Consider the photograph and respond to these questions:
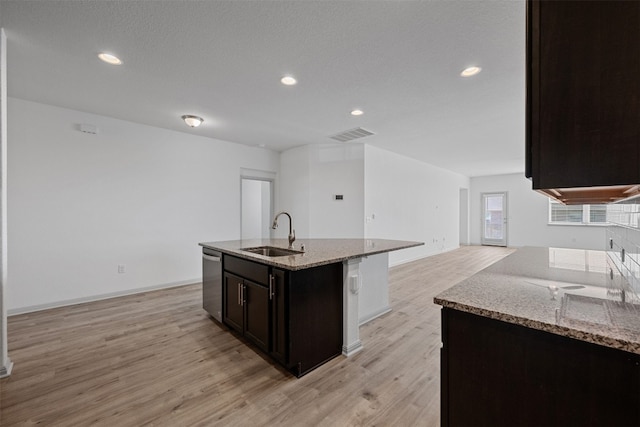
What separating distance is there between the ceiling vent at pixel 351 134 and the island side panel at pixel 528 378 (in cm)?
391

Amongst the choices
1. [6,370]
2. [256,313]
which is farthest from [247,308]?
[6,370]

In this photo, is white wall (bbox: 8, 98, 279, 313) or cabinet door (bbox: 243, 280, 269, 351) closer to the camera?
cabinet door (bbox: 243, 280, 269, 351)

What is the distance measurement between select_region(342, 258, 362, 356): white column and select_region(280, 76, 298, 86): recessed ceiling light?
6.31ft

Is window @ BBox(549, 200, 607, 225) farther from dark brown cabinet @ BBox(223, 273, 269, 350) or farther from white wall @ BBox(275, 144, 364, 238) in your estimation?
dark brown cabinet @ BBox(223, 273, 269, 350)

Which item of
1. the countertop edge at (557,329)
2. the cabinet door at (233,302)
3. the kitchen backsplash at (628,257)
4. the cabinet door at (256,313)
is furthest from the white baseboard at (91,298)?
the kitchen backsplash at (628,257)

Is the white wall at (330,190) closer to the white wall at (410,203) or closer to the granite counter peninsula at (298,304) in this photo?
the white wall at (410,203)

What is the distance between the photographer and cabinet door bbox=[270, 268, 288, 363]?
2.02 m

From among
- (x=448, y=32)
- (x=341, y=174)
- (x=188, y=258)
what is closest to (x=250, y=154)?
(x=341, y=174)

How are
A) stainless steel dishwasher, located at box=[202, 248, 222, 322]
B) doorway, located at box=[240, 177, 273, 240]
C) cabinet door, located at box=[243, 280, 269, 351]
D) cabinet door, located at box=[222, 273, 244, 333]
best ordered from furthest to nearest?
doorway, located at box=[240, 177, 273, 240] < stainless steel dishwasher, located at box=[202, 248, 222, 322] < cabinet door, located at box=[222, 273, 244, 333] < cabinet door, located at box=[243, 280, 269, 351]

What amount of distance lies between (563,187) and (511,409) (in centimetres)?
81

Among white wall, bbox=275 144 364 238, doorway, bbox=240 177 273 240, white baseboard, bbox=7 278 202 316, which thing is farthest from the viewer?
doorway, bbox=240 177 273 240

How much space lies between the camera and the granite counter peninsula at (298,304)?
2016 mm

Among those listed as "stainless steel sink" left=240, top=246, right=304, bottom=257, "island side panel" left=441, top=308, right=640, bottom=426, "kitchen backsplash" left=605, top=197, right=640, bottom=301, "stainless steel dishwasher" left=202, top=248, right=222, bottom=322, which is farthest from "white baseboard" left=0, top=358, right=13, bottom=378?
"kitchen backsplash" left=605, top=197, right=640, bottom=301

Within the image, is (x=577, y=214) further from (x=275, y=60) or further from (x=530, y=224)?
(x=275, y=60)
